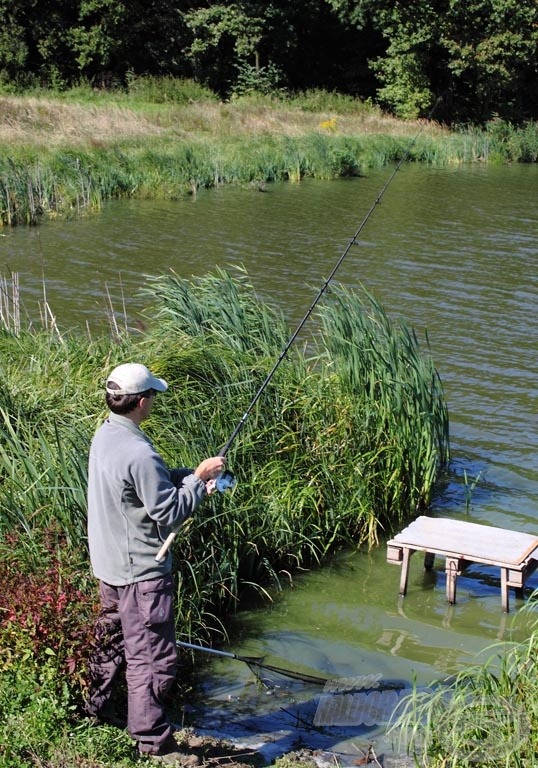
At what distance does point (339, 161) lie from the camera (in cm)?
2875

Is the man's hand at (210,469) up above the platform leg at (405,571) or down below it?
above

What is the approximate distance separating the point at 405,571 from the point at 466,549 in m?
0.48

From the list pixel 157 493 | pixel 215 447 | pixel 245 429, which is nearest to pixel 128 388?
pixel 157 493

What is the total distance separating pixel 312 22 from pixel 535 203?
88.8 feet

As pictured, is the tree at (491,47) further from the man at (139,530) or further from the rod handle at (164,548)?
the rod handle at (164,548)

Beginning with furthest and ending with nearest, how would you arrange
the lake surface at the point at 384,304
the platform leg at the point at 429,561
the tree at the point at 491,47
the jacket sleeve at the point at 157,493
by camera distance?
the tree at the point at 491,47, the platform leg at the point at 429,561, the lake surface at the point at 384,304, the jacket sleeve at the point at 157,493

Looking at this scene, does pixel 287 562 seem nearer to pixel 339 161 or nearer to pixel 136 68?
pixel 339 161

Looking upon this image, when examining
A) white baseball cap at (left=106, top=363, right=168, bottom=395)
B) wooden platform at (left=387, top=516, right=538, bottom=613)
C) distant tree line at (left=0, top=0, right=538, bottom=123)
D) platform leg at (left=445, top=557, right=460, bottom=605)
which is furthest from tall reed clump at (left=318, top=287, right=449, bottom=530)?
distant tree line at (left=0, top=0, right=538, bottom=123)

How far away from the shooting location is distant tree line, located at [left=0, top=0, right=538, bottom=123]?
42.6 m

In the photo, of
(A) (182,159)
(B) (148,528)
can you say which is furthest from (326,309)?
(A) (182,159)

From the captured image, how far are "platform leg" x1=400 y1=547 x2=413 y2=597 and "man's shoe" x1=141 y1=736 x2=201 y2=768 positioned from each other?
8.04 feet

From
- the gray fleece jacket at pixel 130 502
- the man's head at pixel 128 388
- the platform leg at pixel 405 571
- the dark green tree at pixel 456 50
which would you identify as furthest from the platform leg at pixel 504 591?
the dark green tree at pixel 456 50

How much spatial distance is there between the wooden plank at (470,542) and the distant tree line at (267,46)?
38.4 meters

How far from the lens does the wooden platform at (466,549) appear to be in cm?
634
